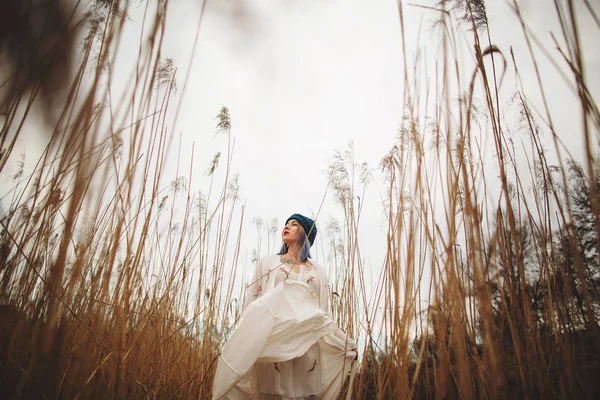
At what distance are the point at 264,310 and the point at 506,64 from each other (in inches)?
46.2

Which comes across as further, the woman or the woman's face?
the woman's face

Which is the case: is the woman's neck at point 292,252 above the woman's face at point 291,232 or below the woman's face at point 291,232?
below

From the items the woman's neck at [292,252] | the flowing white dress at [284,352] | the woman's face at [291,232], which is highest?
the woman's face at [291,232]

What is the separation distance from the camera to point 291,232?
6.19ft

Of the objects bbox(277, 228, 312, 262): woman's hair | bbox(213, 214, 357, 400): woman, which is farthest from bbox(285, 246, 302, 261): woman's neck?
bbox(213, 214, 357, 400): woman

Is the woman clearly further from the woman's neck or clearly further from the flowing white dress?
the woman's neck

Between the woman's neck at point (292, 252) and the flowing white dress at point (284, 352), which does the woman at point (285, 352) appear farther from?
the woman's neck at point (292, 252)

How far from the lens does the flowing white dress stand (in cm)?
112

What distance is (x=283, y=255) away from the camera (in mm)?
1873

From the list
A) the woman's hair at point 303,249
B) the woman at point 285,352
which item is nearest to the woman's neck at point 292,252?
the woman's hair at point 303,249

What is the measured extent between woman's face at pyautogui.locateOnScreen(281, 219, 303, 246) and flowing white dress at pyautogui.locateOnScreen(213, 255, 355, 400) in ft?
1.44

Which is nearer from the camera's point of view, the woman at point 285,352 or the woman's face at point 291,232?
the woman at point 285,352

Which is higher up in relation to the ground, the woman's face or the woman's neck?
the woman's face

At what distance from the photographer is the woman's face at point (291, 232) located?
187cm
